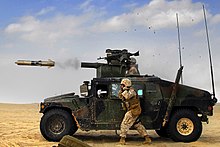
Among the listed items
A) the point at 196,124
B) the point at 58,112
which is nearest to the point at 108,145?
the point at 58,112

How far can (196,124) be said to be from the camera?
11000 mm

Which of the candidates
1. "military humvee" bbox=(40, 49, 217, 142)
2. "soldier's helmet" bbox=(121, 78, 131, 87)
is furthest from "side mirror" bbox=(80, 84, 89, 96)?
"soldier's helmet" bbox=(121, 78, 131, 87)

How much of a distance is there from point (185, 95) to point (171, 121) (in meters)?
0.85

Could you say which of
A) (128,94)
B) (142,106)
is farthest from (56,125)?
(142,106)

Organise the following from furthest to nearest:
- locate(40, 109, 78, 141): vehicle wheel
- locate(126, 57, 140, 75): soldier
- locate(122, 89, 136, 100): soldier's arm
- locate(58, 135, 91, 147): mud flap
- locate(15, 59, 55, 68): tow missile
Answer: locate(15, 59, 55, 68): tow missile, locate(126, 57, 140, 75): soldier, locate(40, 109, 78, 141): vehicle wheel, locate(122, 89, 136, 100): soldier's arm, locate(58, 135, 91, 147): mud flap

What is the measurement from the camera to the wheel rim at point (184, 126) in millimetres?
11031

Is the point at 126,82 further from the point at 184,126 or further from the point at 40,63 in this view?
the point at 40,63

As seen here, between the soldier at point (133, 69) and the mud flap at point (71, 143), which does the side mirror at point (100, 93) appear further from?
the mud flap at point (71, 143)

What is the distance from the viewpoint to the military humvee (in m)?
10.8

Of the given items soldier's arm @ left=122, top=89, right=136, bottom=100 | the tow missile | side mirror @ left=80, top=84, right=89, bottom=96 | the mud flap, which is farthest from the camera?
the tow missile

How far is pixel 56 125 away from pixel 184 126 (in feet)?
11.8

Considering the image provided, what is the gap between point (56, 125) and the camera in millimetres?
10984

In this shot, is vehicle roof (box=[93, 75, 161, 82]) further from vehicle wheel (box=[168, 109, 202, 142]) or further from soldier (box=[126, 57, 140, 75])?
vehicle wheel (box=[168, 109, 202, 142])

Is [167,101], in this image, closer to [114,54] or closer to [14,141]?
[114,54]
